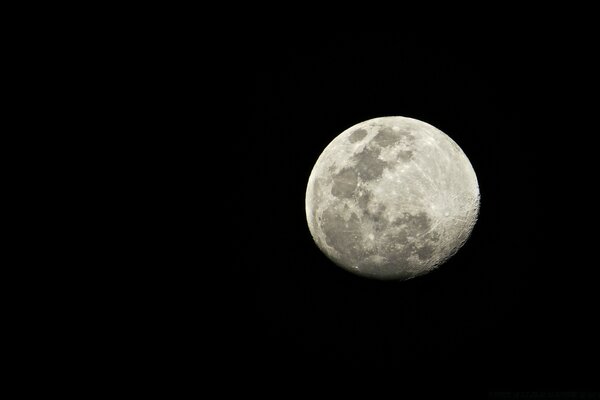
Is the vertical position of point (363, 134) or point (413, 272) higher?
point (363, 134)

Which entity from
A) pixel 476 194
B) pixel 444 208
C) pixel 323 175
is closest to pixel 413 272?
pixel 444 208

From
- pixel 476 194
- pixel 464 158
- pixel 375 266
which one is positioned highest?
pixel 464 158

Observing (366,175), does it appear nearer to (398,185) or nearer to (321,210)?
(398,185)

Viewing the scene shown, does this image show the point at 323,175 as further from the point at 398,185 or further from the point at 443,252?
the point at 443,252

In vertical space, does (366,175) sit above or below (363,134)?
below

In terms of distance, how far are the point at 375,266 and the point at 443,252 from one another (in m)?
0.59

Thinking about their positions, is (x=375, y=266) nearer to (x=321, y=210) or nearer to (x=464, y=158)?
(x=321, y=210)

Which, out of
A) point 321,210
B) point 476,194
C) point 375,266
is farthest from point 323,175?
point 476,194

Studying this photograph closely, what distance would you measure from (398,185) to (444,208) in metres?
0.42

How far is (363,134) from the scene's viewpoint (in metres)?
3.52

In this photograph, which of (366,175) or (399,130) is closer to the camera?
(366,175)

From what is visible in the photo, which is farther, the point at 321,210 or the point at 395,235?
the point at 321,210

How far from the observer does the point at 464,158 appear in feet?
11.8

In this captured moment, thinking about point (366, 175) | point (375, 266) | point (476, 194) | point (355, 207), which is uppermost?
point (476, 194)
